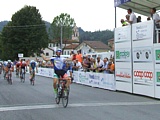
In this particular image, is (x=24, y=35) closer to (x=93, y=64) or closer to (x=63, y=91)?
(x=93, y=64)

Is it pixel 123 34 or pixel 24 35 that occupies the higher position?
pixel 24 35

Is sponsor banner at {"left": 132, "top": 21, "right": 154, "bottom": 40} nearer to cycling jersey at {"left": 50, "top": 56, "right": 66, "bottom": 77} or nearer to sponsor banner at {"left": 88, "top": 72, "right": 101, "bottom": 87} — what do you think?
cycling jersey at {"left": 50, "top": 56, "right": 66, "bottom": 77}

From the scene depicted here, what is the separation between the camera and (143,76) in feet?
49.8

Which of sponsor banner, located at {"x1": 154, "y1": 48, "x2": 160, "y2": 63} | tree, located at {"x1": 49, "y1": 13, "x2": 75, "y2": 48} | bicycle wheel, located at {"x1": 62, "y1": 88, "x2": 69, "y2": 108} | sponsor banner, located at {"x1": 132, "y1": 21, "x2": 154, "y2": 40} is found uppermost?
tree, located at {"x1": 49, "y1": 13, "x2": 75, "y2": 48}

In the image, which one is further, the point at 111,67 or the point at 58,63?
the point at 111,67

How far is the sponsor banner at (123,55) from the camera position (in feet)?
55.1

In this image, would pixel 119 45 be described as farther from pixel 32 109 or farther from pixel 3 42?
pixel 3 42

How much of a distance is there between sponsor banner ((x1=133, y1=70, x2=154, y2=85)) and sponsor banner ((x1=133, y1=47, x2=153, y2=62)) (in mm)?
540

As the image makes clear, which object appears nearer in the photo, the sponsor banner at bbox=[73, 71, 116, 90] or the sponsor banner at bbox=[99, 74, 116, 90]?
the sponsor banner at bbox=[99, 74, 116, 90]

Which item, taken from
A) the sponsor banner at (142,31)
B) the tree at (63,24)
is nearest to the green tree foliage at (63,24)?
the tree at (63,24)

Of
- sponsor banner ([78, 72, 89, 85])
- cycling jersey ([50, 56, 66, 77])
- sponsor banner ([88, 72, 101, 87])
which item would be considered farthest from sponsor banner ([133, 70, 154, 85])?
sponsor banner ([78, 72, 89, 85])

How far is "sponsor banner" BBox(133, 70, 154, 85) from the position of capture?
1459cm

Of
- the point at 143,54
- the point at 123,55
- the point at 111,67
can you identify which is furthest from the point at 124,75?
the point at 143,54

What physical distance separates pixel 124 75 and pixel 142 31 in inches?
108
